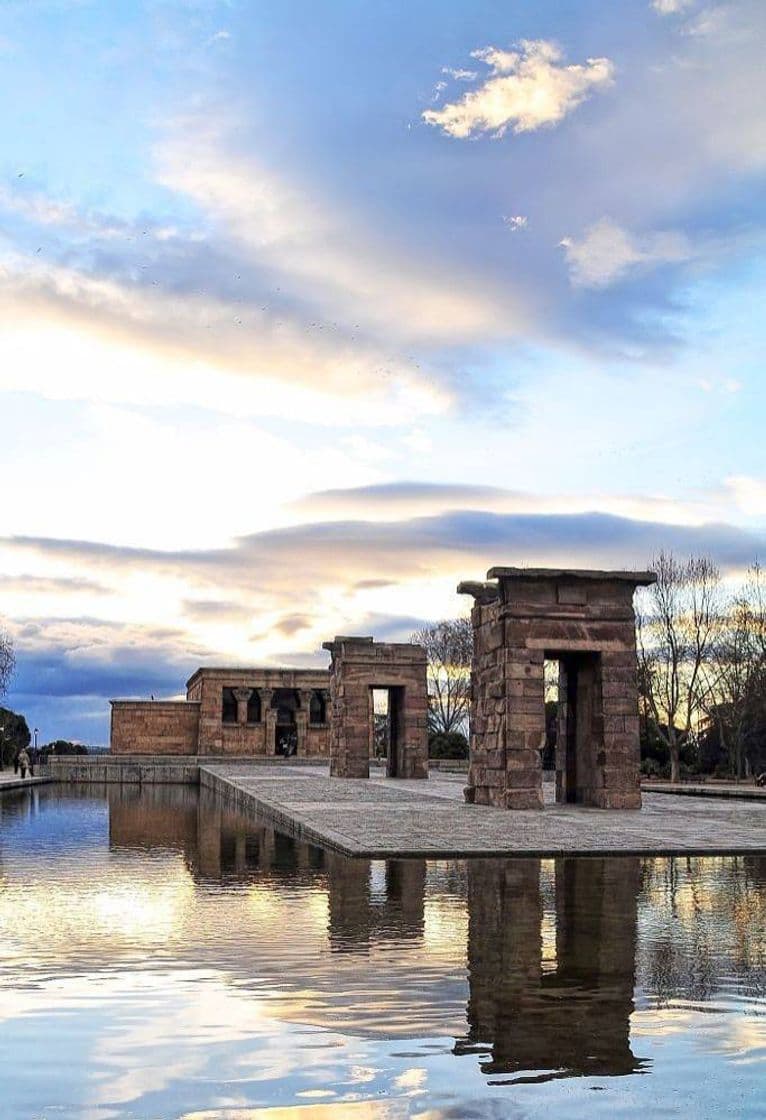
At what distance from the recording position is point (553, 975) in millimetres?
7379

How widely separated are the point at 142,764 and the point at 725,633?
23.0m

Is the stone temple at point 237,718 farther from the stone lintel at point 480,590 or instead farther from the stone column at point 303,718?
the stone lintel at point 480,590

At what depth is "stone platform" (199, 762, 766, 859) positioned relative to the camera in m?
14.2

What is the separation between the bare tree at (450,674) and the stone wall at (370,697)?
28414mm

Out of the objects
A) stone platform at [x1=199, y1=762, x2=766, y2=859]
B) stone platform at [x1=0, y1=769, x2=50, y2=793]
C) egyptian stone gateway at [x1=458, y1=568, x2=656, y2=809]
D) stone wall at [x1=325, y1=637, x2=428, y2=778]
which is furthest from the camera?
stone wall at [x1=325, y1=637, x2=428, y2=778]

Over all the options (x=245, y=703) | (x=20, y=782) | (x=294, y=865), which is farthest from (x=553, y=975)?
(x=245, y=703)

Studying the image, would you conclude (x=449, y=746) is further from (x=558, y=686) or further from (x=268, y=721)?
(x=558, y=686)

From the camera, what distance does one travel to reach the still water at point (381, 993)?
16.3 ft

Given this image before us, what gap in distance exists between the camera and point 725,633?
49.7 m

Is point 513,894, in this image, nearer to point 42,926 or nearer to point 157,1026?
point 42,926

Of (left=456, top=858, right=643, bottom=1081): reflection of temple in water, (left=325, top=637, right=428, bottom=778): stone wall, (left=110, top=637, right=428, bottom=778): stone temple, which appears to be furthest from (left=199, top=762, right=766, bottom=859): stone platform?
(left=110, top=637, right=428, bottom=778): stone temple

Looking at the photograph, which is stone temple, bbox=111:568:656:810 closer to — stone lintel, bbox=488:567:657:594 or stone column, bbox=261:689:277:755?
stone lintel, bbox=488:567:657:594

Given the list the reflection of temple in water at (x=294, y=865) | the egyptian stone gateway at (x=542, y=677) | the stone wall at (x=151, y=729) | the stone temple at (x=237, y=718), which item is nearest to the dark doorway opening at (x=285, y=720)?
the stone temple at (x=237, y=718)

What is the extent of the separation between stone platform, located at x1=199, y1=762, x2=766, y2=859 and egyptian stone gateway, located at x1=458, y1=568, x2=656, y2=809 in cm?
58
